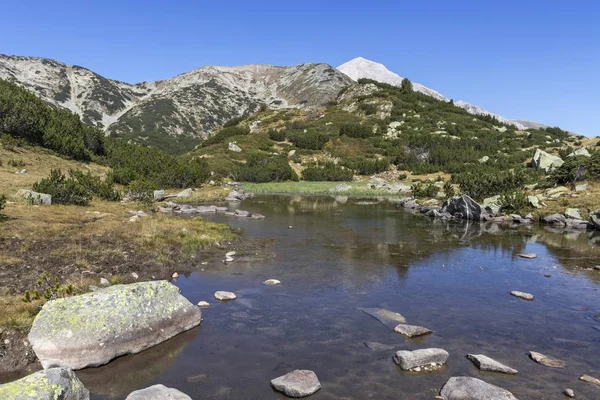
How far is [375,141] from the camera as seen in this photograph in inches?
3644

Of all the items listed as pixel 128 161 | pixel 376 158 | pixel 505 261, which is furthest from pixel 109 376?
pixel 376 158

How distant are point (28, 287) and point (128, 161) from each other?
38.7m

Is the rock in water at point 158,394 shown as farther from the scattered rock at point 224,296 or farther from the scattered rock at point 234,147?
the scattered rock at point 234,147

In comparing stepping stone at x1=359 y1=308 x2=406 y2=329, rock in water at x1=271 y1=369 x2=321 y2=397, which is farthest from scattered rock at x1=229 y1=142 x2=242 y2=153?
rock in water at x1=271 y1=369 x2=321 y2=397

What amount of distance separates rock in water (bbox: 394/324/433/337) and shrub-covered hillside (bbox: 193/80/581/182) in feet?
179

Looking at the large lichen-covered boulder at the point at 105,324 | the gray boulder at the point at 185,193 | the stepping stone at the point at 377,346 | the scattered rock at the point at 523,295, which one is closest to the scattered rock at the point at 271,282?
the large lichen-covered boulder at the point at 105,324

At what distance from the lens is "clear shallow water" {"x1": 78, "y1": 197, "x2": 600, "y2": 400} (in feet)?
27.6

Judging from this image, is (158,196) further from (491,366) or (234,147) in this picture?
(234,147)

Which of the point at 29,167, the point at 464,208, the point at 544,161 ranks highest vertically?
the point at 544,161

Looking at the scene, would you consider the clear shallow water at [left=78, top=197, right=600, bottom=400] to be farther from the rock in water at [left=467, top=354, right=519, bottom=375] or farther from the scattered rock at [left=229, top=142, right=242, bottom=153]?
the scattered rock at [left=229, top=142, right=242, bottom=153]

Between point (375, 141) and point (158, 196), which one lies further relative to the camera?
point (375, 141)

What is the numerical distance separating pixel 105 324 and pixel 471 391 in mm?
8043

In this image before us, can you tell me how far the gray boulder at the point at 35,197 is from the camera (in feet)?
79.2

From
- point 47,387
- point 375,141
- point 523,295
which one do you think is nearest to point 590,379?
point 523,295
